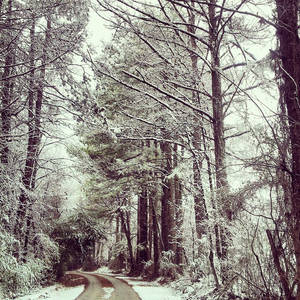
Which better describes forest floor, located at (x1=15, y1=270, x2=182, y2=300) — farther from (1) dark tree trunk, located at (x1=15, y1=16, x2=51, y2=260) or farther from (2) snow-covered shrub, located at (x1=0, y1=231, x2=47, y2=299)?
(1) dark tree trunk, located at (x1=15, y1=16, x2=51, y2=260)

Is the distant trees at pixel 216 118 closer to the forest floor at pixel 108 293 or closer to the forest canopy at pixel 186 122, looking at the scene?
the forest canopy at pixel 186 122

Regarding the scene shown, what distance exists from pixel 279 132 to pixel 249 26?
14.3 feet

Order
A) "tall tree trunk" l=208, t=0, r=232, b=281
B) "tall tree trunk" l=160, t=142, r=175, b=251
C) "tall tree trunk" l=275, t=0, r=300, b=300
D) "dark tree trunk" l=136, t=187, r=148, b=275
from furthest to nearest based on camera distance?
"dark tree trunk" l=136, t=187, r=148, b=275
"tall tree trunk" l=160, t=142, r=175, b=251
"tall tree trunk" l=208, t=0, r=232, b=281
"tall tree trunk" l=275, t=0, r=300, b=300

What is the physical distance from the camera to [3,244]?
327 inches

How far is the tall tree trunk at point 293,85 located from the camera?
3723 mm

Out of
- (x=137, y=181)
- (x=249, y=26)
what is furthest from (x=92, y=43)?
(x=137, y=181)

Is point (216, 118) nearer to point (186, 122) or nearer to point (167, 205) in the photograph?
point (186, 122)

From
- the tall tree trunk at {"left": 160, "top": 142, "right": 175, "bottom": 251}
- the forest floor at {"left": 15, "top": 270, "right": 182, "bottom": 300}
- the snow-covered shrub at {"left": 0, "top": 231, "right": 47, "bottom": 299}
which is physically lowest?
the forest floor at {"left": 15, "top": 270, "right": 182, "bottom": 300}

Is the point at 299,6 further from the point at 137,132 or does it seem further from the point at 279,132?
Answer: the point at 137,132

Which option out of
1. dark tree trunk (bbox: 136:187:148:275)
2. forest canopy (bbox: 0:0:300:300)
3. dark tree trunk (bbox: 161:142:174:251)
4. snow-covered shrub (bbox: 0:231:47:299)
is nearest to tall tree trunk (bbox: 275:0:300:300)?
forest canopy (bbox: 0:0:300:300)

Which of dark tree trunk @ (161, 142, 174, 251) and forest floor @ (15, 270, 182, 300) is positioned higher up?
dark tree trunk @ (161, 142, 174, 251)

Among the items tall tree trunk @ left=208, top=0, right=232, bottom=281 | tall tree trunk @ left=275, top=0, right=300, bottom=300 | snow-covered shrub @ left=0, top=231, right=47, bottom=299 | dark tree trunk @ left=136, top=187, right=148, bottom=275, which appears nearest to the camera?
tall tree trunk @ left=275, top=0, right=300, bottom=300

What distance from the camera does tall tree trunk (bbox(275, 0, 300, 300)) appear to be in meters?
3.72

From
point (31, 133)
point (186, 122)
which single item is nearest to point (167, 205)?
point (186, 122)
